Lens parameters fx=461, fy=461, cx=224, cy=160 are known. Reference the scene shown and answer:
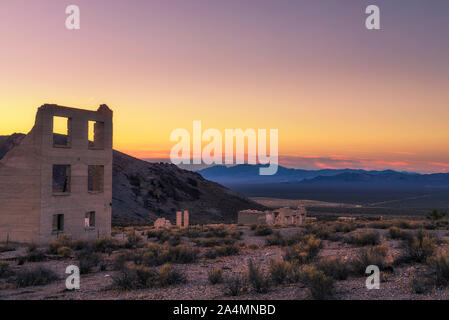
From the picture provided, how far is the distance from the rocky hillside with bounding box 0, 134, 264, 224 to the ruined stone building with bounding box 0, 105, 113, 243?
32.0m

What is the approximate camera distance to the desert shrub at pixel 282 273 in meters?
11.0

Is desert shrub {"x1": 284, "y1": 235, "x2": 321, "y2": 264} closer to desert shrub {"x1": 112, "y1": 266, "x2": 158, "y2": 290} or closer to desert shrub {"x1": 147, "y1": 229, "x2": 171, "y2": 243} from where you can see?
desert shrub {"x1": 112, "y1": 266, "x2": 158, "y2": 290}

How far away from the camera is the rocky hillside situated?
66312 millimetres

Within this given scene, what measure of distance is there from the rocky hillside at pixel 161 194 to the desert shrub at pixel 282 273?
46494mm

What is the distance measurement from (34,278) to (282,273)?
6.62 m

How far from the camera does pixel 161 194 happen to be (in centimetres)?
7525

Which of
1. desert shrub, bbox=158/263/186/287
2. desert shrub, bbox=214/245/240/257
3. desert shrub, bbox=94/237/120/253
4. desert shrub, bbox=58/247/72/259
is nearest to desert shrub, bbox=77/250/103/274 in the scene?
desert shrub, bbox=58/247/72/259

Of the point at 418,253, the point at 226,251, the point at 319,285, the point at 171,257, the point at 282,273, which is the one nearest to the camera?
the point at 319,285

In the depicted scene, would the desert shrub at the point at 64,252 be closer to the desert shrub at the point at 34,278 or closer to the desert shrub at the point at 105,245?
the desert shrub at the point at 105,245

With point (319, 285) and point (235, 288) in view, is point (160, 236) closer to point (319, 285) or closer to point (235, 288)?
point (235, 288)

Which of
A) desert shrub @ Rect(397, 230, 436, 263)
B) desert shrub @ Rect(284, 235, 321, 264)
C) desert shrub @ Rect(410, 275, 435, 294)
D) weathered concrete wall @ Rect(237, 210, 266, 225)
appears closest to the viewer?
desert shrub @ Rect(410, 275, 435, 294)

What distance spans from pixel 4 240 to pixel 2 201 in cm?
194

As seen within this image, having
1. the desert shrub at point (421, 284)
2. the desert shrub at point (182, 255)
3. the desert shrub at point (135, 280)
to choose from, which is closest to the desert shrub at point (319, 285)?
the desert shrub at point (421, 284)

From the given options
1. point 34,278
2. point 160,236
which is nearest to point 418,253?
point 34,278
